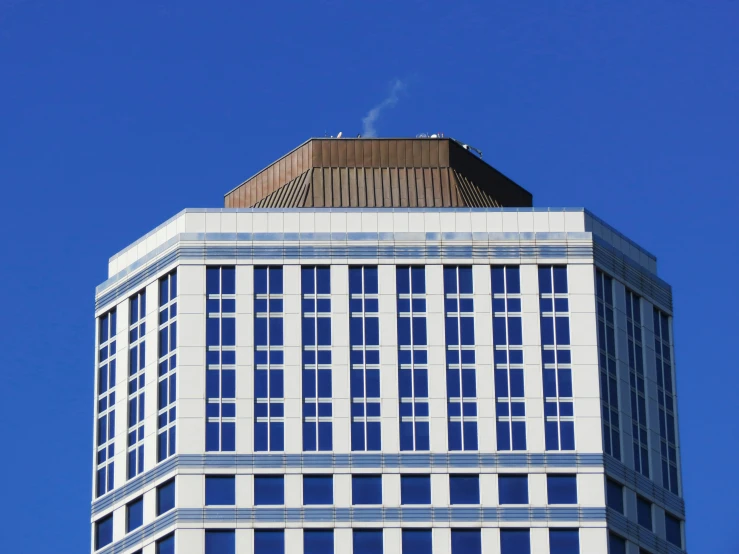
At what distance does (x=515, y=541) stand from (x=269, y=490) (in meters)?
15.3

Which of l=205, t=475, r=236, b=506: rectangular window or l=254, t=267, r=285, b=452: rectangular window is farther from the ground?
l=254, t=267, r=285, b=452: rectangular window

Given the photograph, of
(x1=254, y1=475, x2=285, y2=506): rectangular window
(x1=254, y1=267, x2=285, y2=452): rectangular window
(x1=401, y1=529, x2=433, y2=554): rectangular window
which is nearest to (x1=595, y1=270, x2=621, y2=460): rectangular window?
(x1=401, y1=529, x2=433, y2=554): rectangular window

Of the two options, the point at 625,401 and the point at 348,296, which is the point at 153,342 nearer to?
the point at 348,296

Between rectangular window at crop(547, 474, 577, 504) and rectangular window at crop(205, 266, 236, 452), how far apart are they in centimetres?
1957

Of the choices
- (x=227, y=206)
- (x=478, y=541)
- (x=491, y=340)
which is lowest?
(x=478, y=541)

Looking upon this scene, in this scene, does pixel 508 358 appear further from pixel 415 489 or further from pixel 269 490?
pixel 269 490

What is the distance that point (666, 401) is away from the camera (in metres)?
175

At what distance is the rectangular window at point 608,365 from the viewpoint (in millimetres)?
167125

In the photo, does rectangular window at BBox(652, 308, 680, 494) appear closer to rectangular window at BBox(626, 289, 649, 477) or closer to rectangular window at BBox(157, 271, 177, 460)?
rectangular window at BBox(626, 289, 649, 477)

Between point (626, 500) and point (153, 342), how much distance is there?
3137cm

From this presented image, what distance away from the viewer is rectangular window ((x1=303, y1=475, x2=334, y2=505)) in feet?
536

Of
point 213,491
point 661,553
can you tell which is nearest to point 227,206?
point 213,491

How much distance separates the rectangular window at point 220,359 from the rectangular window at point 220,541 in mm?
5172

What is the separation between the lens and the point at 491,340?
167 metres
